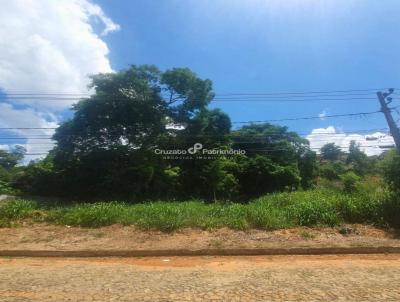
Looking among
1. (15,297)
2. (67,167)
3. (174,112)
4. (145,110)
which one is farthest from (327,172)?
(15,297)

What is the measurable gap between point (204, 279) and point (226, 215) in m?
5.92

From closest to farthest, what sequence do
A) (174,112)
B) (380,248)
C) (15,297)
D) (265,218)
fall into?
(15,297), (380,248), (265,218), (174,112)

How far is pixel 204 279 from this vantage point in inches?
290

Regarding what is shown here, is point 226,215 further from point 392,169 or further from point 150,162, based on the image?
point 150,162

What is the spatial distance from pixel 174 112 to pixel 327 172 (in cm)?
2236

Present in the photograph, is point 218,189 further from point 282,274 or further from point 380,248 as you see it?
point 282,274

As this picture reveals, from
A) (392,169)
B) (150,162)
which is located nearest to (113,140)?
(150,162)

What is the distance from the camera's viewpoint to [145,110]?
2244cm

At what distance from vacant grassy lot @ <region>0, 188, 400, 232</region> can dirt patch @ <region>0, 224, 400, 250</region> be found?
41cm

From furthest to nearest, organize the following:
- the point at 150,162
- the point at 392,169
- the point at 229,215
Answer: the point at 150,162, the point at 392,169, the point at 229,215

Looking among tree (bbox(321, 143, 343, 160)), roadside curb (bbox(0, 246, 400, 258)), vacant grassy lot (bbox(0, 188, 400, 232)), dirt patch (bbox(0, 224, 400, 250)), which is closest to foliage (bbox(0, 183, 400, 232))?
vacant grassy lot (bbox(0, 188, 400, 232))

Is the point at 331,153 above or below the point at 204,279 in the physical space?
above

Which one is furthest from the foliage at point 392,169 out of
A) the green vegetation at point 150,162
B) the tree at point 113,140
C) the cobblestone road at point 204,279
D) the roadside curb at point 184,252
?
the tree at point 113,140

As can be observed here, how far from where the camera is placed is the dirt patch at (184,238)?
10.5m
